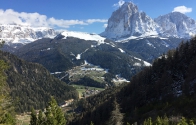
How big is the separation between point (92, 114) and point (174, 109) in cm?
7899

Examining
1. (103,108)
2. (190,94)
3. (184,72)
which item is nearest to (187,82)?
(190,94)

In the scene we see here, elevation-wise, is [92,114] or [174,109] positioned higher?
[174,109]

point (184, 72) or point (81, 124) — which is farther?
point (81, 124)

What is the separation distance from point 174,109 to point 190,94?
11802 millimetres

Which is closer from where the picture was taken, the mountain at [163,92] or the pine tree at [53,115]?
the pine tree at [53,115]

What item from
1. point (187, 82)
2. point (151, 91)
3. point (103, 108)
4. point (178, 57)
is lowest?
point (103, 108)

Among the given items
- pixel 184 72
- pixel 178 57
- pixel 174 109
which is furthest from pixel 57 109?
pixel 178 57

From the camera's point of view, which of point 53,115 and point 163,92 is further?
point 163,92

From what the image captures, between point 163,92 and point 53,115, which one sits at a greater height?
point 53,115

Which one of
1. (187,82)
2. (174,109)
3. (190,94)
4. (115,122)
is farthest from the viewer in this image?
(187,82)

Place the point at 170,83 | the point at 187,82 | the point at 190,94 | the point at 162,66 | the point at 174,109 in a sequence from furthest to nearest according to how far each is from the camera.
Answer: the point at 162,66 < the point at 170,83 < the point at 187,82 < the point at 190,94 < the point at 174,109

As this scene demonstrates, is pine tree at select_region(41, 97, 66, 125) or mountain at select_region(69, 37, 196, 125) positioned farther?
mountain at select_region(69, 37, 196, 125)

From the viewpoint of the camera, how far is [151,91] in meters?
100

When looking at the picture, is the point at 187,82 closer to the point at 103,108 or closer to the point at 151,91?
the point at 151,91
